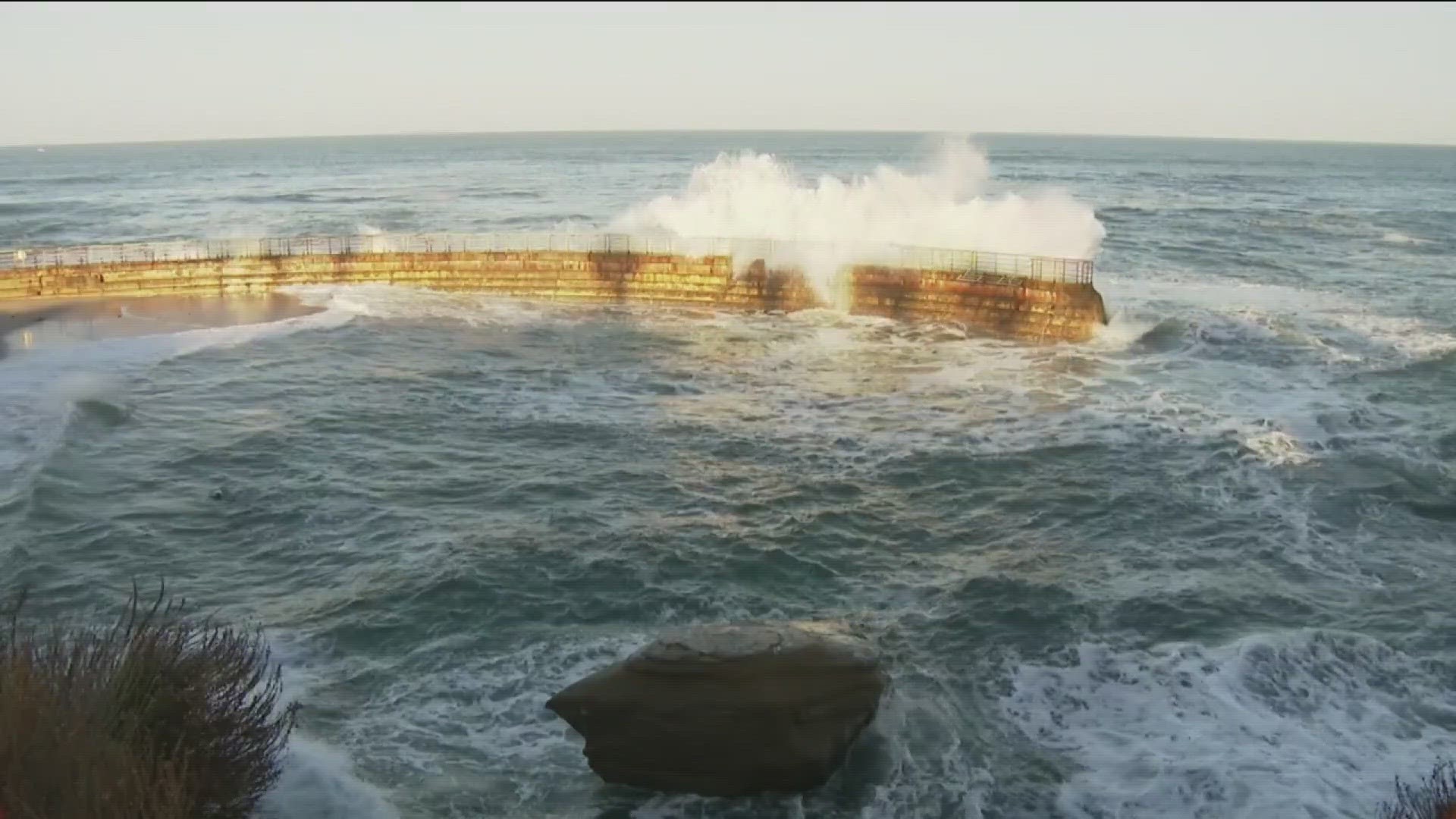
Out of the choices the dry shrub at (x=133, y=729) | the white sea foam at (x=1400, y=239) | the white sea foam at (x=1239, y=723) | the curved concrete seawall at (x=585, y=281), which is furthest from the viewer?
the white sea foam at (x=1400, y=239)

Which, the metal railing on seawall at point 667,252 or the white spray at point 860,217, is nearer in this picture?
the metal railing on seawall at point 667,252

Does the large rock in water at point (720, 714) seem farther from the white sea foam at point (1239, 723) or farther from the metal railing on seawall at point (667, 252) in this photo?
the metal railing on seawall at point (667, 252)

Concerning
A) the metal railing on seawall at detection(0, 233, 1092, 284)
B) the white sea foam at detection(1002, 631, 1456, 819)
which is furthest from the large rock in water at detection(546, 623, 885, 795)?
the metal railing on seawall at detection(0, 233, 1092, 284)

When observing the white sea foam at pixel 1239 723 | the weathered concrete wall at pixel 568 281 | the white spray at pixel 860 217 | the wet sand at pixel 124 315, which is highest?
the white spray at pixel 860 217

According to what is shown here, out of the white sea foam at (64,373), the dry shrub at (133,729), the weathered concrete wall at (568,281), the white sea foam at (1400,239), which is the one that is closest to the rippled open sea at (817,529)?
the white sea foam at (64,373)

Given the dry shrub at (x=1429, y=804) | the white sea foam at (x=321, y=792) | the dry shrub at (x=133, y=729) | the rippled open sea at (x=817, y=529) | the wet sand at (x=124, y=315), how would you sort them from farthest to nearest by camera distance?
the wet sand at (x=124, y=315)
the rippled open sea at (x=817, y=529)
the white sea foam at (x=321, y=792)
the dry shrub at (x=1429, y=804)
the dry shrub at (x=133, y=729)

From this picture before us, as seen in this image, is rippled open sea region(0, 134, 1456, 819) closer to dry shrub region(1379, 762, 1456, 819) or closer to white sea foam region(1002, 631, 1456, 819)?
white sea foam region(1002, 631, 1456, 819)

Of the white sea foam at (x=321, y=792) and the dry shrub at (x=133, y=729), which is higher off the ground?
the dry shrub at (x=133, y=729)
